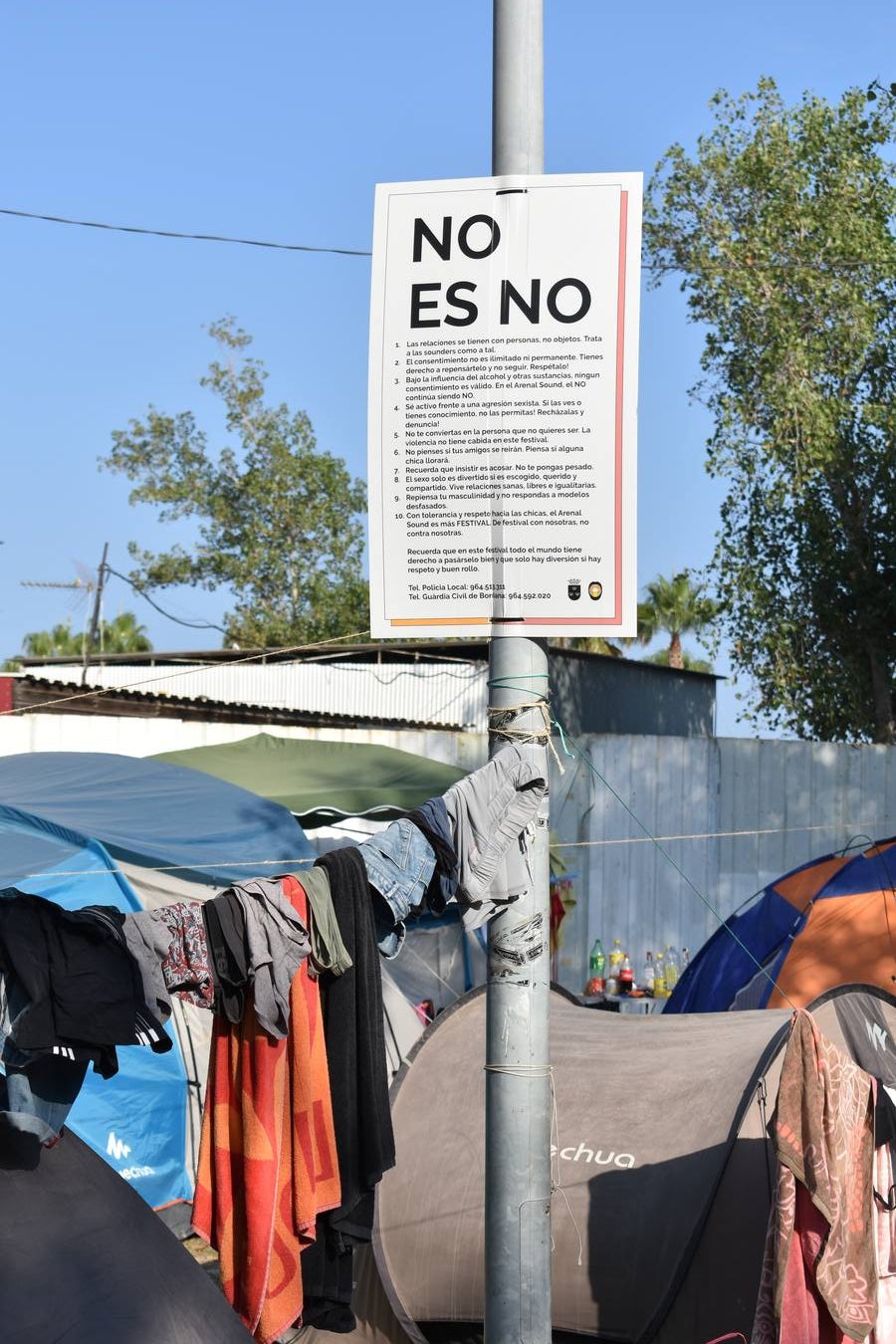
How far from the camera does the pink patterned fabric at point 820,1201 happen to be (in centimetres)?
435

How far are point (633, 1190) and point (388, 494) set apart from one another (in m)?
3.21

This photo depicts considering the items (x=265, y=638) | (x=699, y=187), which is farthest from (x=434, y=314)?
(x=265, y=638)

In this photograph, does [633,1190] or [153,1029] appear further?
[633,1190]

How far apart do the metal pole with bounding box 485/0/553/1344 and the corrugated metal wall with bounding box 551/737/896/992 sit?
33.6 feet

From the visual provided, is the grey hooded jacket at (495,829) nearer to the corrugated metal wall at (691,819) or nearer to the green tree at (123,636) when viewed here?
the corrugated metal wall at (691,819)

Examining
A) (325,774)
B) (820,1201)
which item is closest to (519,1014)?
(820,1201)

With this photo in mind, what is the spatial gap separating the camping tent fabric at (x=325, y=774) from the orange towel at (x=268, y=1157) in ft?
25.8

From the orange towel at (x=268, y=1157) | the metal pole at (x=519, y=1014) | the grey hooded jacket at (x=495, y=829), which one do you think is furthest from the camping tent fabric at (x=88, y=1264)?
the grey hooded jacket at (x=495, y=829)

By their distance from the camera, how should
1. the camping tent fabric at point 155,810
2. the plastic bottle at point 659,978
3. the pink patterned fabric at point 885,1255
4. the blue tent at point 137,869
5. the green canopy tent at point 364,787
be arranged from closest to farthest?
the pink patterned fabric at point 885,1255, the blue tent at point 137,869, the camping tent fabric at point 155,810, the green canopy tent at point 364,787, the plastic bottle at point 659,978

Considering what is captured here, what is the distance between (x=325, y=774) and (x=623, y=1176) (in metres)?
8.04

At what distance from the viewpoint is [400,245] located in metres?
4.02

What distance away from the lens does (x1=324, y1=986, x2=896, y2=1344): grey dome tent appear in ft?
18.2

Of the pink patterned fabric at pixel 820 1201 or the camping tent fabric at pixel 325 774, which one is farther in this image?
the camping tent fabric at pixel 325 774

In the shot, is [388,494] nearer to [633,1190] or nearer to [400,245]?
[400,245]
